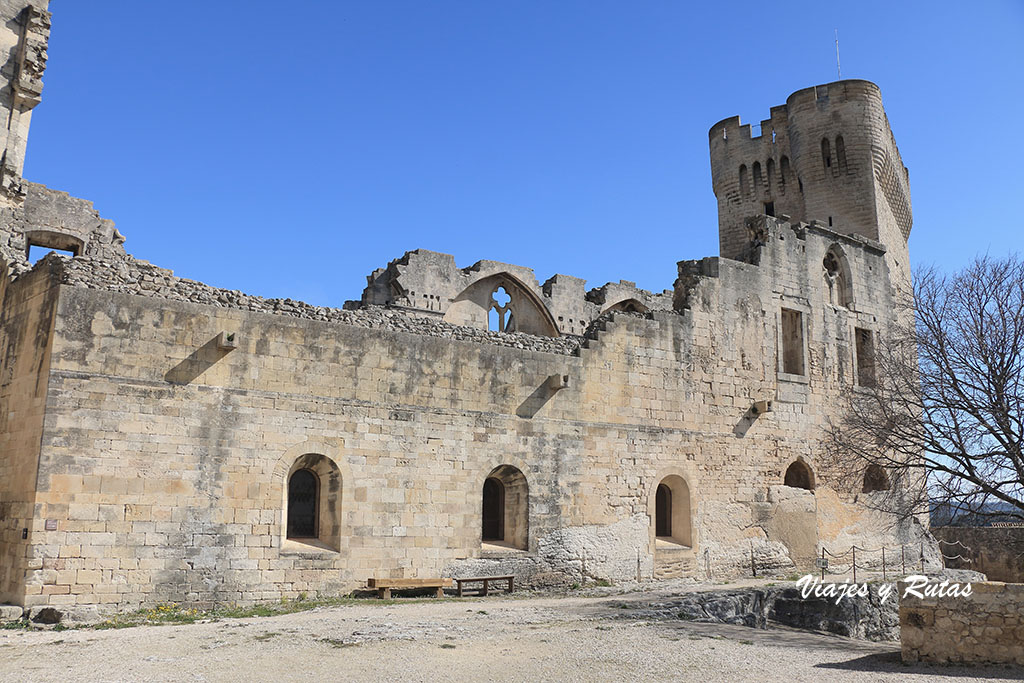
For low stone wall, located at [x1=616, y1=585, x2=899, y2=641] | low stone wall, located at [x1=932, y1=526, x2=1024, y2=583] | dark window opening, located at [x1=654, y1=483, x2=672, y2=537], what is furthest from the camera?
low stone wall, located at [x1=932, y1=526, x2=1024, y2=583]

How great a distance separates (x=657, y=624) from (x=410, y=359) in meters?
5.49

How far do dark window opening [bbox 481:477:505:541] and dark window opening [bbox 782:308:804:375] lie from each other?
7389mm

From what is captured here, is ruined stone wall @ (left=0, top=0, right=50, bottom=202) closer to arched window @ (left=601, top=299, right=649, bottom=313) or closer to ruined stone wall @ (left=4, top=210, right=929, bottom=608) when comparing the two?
ruined stone wall @ (left=4, top=210, right=929, bottom=608)

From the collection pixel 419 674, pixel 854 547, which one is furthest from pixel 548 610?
pixel 854 547

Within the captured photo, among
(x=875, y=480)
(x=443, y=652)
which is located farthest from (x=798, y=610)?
(x=443, y=652)

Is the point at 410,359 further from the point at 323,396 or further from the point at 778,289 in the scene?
the point at 778,289

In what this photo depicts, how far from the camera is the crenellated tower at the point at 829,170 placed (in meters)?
27.8

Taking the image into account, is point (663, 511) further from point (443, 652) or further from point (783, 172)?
point (783, 172)

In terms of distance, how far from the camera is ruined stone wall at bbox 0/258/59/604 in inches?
409

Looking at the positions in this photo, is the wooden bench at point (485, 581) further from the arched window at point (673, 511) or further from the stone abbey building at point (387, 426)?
the arched window at point (673, 511)

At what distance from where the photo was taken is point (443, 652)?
8.50m

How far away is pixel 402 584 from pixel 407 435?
7.33 feet

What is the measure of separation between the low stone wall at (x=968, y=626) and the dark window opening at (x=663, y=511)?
23.9 feet

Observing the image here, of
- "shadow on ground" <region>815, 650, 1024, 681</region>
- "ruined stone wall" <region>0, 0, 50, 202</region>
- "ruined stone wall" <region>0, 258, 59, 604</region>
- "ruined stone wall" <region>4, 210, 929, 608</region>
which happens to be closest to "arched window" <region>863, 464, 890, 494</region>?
"ruined stone wall" <region>4, 210, 929, 608</region>
